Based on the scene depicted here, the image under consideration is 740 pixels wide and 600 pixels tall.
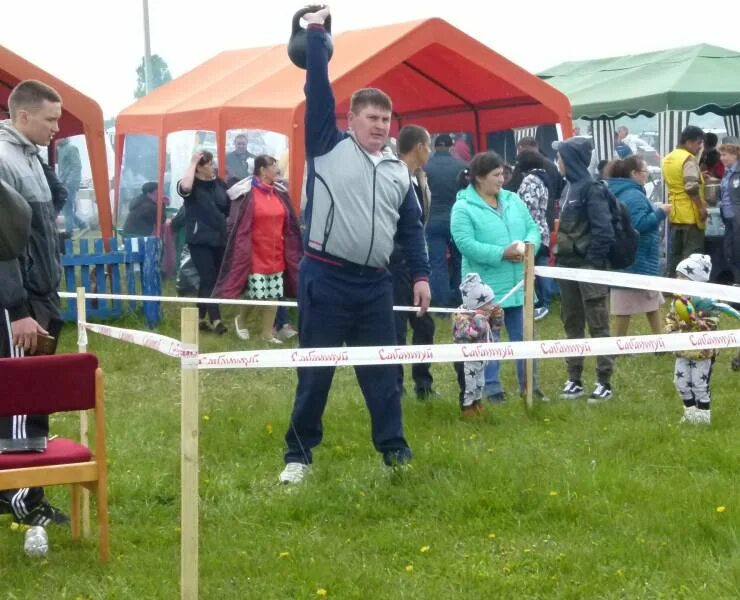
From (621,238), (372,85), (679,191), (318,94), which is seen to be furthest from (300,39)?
(372,85)

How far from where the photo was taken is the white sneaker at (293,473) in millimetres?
6285

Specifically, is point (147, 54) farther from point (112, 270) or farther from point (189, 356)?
point (189, 356)

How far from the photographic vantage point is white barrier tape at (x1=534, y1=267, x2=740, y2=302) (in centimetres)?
619

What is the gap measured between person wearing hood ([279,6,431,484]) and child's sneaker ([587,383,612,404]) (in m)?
2.70

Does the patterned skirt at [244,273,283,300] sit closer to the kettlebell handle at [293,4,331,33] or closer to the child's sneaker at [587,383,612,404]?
the child's sneaker at [587,383,612,404]

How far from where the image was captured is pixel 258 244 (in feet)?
40.7

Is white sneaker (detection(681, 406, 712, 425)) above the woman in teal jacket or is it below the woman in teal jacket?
below

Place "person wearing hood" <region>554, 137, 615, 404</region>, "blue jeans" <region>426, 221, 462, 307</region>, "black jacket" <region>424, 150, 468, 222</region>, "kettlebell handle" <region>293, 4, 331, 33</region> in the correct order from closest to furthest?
"kettlebell handle" <region>293, 4, 331, 33</region> < "person wearing hood" <region>554, 137, 615, 404</region> < "blue jeans" <region>426, 221, 462, 307</region> < "black jacket" <region>424, 150, 468, 222</region>

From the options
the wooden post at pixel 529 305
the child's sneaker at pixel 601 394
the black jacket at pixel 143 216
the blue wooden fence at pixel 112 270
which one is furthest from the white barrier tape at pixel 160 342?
the black jacket at pixel 143 216

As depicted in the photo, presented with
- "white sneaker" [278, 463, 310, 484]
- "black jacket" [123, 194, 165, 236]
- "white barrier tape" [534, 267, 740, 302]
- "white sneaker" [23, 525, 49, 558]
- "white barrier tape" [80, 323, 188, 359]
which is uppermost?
"black jacket" [123, 194, 165, 236]

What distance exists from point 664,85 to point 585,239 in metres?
8.23

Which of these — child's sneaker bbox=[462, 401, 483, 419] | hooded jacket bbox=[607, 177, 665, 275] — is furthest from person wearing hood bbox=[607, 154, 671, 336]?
child's sneaker bbox=[462, 401, 483, 419]

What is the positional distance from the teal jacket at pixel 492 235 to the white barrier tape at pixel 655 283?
268 mm

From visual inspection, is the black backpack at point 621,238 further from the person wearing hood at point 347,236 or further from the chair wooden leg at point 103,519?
the chair wooden leg at point 103,519
